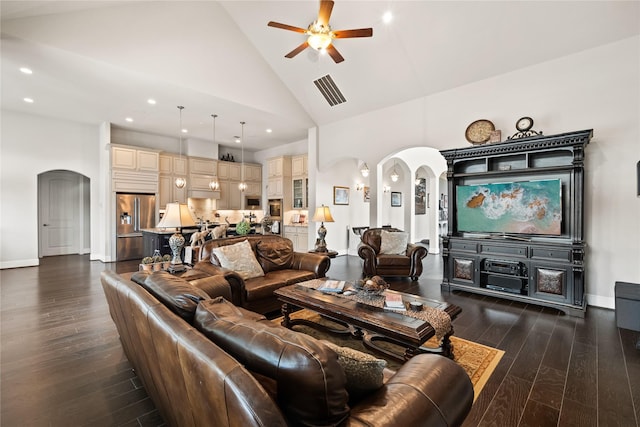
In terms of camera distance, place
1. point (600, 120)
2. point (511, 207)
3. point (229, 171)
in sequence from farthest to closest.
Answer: point (229, 171) → point (511, 207) → point (600, 120)

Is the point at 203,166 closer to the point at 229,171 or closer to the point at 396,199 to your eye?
the point at 229,171

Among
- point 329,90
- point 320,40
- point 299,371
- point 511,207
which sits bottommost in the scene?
point 299,371

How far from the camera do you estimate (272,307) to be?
3312 millimetres

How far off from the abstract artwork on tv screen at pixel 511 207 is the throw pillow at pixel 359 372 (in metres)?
3.99

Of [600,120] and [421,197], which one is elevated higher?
[600,120]

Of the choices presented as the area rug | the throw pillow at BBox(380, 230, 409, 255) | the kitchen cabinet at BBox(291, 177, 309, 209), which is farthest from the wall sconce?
the area rug

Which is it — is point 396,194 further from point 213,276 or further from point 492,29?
point 213,276

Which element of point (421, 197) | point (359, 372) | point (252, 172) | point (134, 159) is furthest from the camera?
point (421, 197)

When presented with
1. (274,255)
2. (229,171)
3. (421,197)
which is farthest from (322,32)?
(421,197)

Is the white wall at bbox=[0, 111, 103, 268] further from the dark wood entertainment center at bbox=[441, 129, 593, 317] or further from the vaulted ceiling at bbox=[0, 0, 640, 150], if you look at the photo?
the dark wood entertainment center at bbox=[441, 129, 593, 317]

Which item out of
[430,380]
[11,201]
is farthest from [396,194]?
[11,201]

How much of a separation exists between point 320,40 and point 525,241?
376 centimetres

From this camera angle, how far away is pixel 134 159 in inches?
289

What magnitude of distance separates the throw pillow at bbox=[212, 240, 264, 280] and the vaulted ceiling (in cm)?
297
